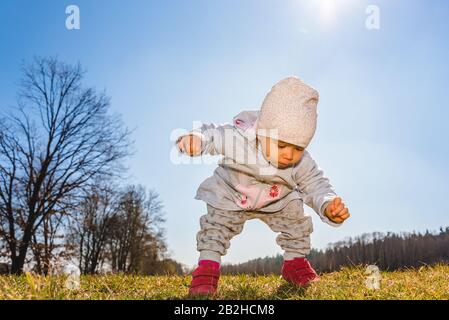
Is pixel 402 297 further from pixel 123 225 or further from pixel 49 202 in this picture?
pixel 123 225

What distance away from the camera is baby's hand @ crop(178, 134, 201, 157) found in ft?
11.1

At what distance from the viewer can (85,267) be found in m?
20.4

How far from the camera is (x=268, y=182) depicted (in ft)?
12.6

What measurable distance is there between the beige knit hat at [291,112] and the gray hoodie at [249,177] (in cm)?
28

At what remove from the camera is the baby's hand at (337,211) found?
3.32 metres

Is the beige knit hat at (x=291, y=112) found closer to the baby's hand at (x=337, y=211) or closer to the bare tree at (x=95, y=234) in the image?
the baby's hand at (x=337, y=211)

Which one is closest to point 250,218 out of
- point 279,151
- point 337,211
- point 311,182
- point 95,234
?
point 311,182

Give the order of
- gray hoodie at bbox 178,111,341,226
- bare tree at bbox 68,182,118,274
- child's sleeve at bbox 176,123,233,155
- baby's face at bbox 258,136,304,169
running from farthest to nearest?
bare tree at bbox 68,182,118,274 < gray hoodie at bbox 178,111,341,226 < child's sleeve at bbox 176,123,233,155 < baby's face at bbox 258,136,304,169

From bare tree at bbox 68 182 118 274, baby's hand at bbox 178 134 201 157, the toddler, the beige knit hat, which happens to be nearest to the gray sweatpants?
the toddler

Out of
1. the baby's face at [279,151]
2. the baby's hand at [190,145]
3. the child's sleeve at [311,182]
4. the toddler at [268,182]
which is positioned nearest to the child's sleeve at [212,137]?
the toddler at [268,182]

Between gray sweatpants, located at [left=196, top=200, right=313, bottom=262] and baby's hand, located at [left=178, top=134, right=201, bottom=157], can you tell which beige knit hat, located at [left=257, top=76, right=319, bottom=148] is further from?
gray sweatpants, located at [left=196, top=200, right=313, bottom=262]

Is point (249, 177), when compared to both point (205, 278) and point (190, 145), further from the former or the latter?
point (205, 278)

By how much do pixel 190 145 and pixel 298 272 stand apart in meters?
1.70

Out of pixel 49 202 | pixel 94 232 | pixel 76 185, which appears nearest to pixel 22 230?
pixel 49 202
